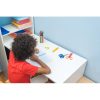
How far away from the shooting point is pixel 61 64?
1.48 meters

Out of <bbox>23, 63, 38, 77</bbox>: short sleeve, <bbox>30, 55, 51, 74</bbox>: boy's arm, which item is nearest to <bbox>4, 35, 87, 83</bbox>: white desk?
<bbox>30, 55, 51, 74</bbox>: boy's arm

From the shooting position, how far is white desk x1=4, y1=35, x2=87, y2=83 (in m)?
1.36

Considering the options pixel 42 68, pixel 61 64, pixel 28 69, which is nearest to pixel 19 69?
pixel 28 69

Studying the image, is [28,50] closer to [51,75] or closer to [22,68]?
[22,68]

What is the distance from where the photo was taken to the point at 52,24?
1.66 meters

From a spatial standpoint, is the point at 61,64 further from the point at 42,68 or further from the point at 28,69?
the point at 28,69

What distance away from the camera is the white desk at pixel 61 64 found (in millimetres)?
1358

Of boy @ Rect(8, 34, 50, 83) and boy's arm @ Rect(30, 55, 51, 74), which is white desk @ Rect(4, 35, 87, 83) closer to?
boy's arm @ Rect(30, 55, 51, 74)

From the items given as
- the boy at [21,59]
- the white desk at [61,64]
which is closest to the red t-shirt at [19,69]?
the boy at [21,59]

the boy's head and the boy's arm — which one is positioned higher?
the boy's head

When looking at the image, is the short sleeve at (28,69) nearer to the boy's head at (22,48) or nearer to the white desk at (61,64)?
the boy's head at (22,48)

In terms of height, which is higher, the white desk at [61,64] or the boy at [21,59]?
the boy at [21,59]

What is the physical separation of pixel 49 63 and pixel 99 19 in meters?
0.57
